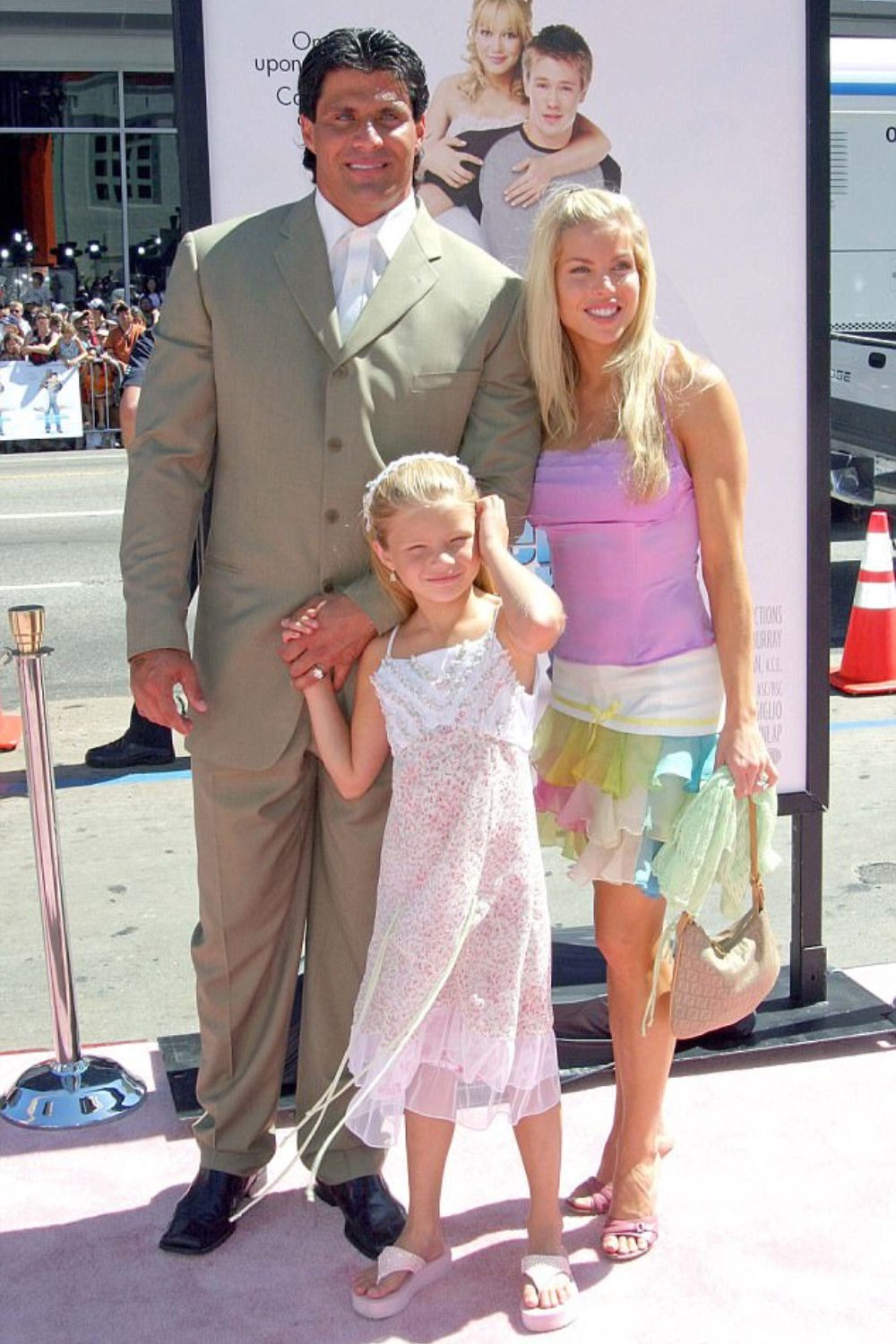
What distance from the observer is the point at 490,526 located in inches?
113

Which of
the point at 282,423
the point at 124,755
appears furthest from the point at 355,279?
the point at 124,755

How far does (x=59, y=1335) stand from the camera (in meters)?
2.95

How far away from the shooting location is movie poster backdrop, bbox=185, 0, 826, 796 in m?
3.47

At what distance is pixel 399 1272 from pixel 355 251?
186 cm

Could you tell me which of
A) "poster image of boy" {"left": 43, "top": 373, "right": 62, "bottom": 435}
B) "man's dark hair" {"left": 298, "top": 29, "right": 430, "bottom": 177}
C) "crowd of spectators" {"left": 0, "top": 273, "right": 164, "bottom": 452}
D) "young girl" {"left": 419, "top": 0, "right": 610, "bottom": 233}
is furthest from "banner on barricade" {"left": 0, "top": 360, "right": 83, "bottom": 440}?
"man's dark hair" {"left": 298, "top": 29, "right": 430, "bottom": 177}

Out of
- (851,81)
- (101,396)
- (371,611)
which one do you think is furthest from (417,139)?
(101,396)

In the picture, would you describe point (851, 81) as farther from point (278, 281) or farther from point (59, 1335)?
point (59, 1335)

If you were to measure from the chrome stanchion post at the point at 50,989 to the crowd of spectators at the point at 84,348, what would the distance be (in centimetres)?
1494

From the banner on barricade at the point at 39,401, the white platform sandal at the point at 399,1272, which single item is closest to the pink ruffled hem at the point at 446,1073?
the white platform sandal at the point at 399,1272

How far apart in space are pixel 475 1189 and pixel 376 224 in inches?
76.0

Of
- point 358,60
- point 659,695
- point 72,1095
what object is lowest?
point 72,1095

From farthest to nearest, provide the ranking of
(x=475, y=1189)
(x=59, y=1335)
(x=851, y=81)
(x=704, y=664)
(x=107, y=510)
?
(x=107, y=510) < (x=851, y=81) < (x=475, y=1189) < (x=704, y=664) < (x=59, y=1335)

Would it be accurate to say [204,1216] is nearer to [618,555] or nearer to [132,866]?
[618,555]

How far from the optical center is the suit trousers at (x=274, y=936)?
124 inches
